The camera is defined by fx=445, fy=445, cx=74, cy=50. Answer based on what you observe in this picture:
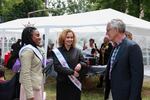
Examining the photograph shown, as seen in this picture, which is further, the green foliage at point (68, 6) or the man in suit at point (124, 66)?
the green foliage at point (68, 6)

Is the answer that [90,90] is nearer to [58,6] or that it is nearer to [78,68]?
[78,68]

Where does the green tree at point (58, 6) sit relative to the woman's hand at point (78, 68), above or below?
below

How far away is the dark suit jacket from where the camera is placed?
471cm

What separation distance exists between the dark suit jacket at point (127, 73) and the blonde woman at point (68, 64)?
1.67 meters

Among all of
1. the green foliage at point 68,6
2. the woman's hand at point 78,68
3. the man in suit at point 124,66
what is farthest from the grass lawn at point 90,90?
the green foliage at point 68,6

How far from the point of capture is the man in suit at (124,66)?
4715 mm

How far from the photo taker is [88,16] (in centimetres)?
1496

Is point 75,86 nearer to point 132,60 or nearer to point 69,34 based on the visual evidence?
point 69,34

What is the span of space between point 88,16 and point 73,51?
846 centimetres

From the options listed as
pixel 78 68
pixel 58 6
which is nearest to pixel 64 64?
pixel 78 68

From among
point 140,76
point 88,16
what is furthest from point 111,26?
point 88,16

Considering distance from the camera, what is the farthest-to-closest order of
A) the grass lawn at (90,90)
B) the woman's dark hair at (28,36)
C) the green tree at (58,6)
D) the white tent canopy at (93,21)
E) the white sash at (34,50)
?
the green tree at (58,6) → the white tent canopy at (93,21) → the grass lawn at (90,90) → the woman's dark hair at (28,36) → the white sash at (34,50)

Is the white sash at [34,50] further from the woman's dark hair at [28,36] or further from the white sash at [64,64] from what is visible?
the white sash at [64,64]

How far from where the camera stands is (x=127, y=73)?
483 cm
